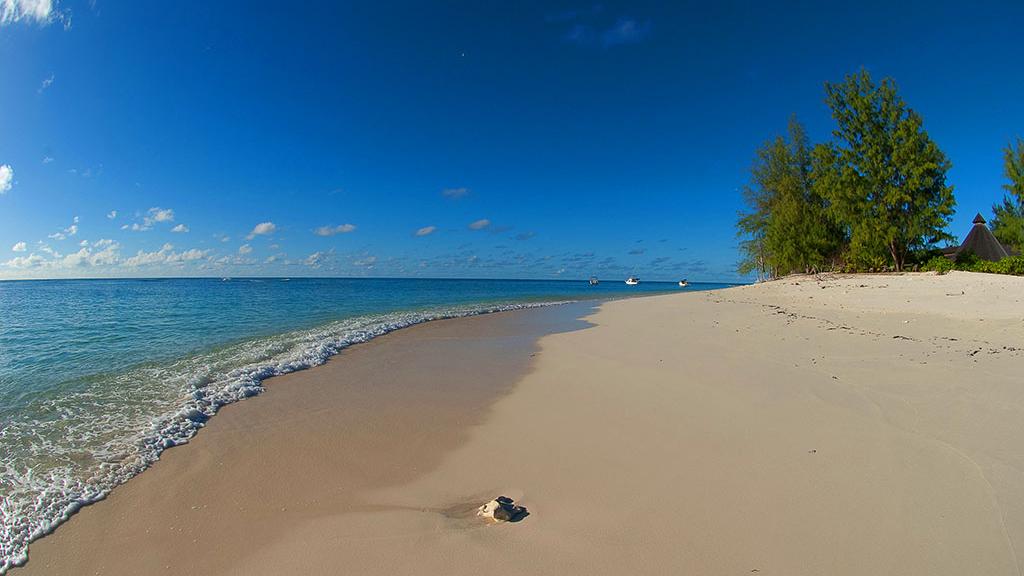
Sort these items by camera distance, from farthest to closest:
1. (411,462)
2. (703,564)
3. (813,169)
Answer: (813,169), (411,462), (703,564)

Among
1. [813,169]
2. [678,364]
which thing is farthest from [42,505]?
[813,169]

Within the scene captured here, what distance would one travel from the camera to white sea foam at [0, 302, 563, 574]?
380cm

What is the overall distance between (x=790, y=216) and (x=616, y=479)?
39.2m

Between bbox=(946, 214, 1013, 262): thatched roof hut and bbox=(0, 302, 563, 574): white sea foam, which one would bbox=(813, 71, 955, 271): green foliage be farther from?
bbox=(0, 302, 563, 574): white sea foam

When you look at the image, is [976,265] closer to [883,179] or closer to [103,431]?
[883,179]

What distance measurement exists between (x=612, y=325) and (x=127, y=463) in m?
13.4

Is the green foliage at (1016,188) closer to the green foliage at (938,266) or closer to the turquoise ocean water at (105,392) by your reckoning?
the green foliage at (938,266)

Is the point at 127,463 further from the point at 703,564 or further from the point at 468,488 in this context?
the point at 703,564

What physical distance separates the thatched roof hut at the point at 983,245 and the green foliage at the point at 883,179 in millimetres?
7280

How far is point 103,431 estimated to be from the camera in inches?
221

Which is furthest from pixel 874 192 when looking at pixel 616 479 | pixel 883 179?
pixel 616 479

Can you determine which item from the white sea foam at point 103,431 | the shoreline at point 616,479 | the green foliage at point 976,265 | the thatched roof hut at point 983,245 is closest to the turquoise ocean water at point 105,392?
the white sea foam at point 103,431

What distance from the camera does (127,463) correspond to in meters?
4.70

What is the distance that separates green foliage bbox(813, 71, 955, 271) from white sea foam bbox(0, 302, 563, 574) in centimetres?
3357
